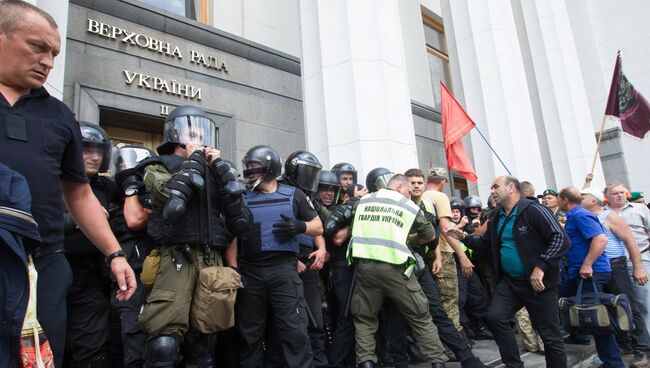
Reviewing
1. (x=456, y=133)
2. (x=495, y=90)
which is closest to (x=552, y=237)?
(x=456, y=133)

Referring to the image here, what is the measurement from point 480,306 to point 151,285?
14.6 ft

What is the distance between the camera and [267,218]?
11.1 feet

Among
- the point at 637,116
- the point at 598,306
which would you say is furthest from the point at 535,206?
the point at 637,116

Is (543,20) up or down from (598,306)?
up

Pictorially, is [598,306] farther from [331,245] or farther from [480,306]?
[331,245]

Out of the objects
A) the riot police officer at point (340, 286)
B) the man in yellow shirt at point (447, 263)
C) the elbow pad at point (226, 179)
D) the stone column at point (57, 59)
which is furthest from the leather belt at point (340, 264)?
the stone column at point (57, 59)

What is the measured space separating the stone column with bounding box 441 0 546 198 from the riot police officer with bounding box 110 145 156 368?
26.0ft

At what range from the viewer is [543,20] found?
1315cm

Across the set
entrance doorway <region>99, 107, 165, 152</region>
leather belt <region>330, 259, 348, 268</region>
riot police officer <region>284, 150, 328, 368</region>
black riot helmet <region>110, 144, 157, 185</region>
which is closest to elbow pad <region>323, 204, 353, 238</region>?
riot police officer <region>284, 150, 328, 368</region>

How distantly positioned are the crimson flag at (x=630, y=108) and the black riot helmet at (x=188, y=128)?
9.38 m

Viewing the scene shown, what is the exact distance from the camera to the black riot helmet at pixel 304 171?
13.9 feet

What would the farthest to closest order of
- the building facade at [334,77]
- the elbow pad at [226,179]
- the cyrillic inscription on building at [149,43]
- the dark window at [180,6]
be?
the dark window at [180,6]
the cyrillic inscription on building at [149,43]
the building facade at [334,77]
the elbow pad at [226,179]

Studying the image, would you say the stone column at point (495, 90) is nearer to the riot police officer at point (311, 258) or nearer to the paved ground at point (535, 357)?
the paved ground at point (535, 357)

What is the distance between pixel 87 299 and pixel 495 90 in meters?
9.19
